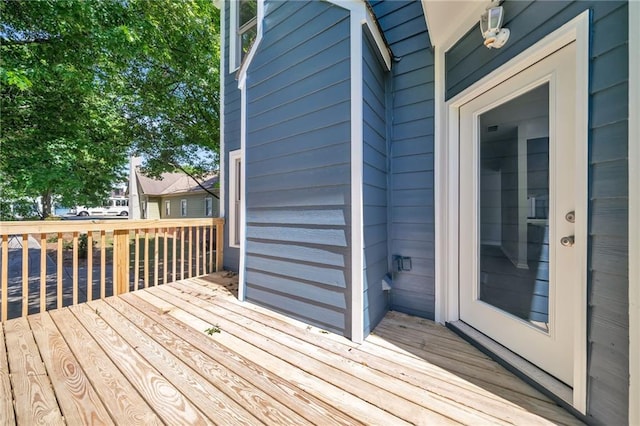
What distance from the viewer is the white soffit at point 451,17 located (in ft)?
6.28

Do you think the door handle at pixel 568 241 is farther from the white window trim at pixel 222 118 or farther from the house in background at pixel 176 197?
the house in background at pixel 176 197

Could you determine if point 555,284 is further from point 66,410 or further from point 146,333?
point 146,333

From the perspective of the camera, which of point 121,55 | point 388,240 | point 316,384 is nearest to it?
point 316,384

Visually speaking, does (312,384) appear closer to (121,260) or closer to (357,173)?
(357,173)

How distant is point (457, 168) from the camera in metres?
2.23

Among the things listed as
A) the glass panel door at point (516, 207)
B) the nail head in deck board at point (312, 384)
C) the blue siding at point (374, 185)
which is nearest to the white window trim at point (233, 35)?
the blue siding at point (374, 185)

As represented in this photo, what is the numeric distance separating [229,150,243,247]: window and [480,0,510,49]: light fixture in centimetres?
339

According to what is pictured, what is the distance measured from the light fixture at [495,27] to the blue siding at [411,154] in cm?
69

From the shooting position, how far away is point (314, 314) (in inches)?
89.6

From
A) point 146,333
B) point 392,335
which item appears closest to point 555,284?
point 392,335

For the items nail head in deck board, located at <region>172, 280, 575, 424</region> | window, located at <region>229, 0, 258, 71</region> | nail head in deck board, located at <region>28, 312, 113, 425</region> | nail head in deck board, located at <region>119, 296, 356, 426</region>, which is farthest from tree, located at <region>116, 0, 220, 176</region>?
nail head in deck board, located at <region>172, 280, 575, 424</region>

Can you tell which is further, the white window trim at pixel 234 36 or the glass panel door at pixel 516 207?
the white window trim at pixel 234 36

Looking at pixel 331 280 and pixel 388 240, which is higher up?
pixel 388 240

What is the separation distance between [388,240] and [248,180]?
167 cm
